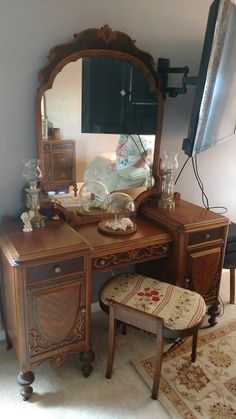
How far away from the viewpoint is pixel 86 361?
5.76ft

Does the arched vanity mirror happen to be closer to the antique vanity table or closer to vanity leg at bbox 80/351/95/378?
the antique vanity table

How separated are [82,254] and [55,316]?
1.06ft

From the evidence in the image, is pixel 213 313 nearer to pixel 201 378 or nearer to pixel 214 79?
pixel 201 378

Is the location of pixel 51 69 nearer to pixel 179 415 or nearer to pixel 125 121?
pixel 125 121

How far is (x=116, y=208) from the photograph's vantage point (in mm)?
1980

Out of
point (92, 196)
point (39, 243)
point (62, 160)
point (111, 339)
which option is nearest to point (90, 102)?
point (62, 160)

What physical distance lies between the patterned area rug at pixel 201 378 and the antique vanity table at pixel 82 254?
251 millimetres

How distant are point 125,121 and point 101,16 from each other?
0.55 metres

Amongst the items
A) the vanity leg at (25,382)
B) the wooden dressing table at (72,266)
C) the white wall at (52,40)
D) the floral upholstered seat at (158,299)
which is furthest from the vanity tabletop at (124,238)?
the vanity leg at (25,382)

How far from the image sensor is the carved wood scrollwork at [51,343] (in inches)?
62.2

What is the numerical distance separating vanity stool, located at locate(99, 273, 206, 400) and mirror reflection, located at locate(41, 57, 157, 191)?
622mm

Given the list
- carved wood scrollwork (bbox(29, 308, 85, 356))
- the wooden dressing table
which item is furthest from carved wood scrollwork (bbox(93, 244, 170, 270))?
carved wood scrollwork (bbox(29, 308, 85, 356))

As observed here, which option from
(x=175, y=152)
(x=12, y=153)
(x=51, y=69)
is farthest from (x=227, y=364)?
(x=51, y=69)

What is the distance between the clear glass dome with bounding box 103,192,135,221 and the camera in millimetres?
1983
